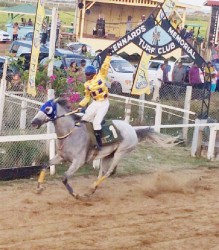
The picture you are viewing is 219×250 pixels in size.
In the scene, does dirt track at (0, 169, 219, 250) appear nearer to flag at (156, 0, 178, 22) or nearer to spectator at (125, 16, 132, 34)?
flag at (156, 0, 178, 22)

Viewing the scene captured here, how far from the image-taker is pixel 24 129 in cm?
1424

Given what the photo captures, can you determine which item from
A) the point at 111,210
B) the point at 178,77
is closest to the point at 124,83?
the point at 178,77

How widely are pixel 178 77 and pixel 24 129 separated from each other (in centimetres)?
1101

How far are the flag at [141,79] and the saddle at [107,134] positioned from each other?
173 inches

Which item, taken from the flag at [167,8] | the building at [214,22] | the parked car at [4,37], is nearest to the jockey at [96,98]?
the flag at [167,8]

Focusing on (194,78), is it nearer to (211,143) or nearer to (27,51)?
(27,51)

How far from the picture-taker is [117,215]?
33.0ft

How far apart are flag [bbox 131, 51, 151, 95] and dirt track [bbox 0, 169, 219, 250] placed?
353 centimetres

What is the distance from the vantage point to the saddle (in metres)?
11.3

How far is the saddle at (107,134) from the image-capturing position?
11.3 meters

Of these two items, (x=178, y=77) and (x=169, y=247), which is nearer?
(x=169, y=247)

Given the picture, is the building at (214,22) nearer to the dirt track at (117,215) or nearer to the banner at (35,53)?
the banner at (35,53)

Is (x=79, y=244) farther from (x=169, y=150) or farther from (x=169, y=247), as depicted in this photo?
(x=169, y=150)

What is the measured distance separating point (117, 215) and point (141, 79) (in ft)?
21.5
